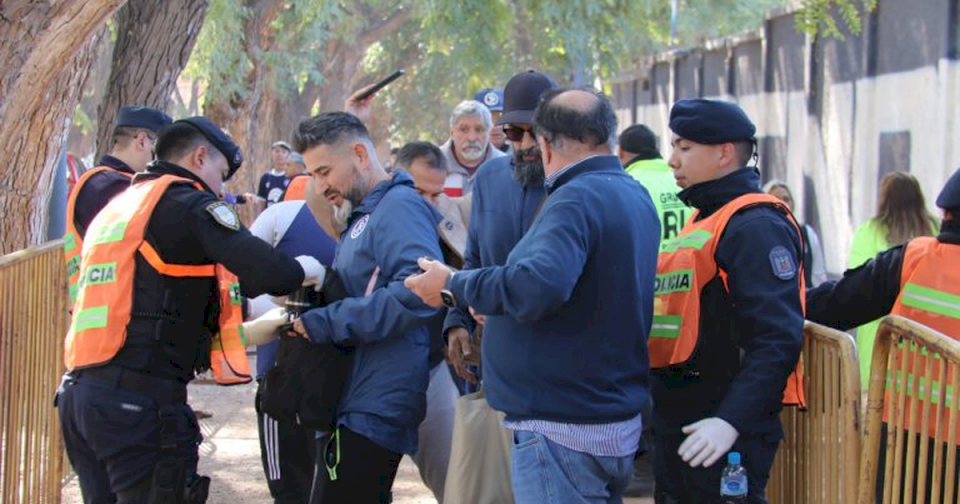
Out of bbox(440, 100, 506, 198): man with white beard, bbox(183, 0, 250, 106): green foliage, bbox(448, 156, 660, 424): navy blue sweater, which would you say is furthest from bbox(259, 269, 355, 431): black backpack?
bbox(183, 0, 250, 106): green foliage

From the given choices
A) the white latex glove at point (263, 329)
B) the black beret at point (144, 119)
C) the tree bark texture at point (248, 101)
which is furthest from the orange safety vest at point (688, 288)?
the tree bark texture at point (248, 101)

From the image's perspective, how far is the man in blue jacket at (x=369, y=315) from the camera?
466cm

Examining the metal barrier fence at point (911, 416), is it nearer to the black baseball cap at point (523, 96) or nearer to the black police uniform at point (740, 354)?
the black police uniform at point (740, 354)

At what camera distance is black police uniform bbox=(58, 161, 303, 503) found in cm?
462

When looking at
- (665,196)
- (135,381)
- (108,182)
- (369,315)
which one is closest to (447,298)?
(369,315)

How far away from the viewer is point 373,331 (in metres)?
4.63

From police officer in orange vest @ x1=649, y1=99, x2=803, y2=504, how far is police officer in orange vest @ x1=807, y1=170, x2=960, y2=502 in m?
0.42

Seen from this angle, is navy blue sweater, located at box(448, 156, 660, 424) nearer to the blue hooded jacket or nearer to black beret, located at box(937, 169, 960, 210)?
the blue hooded jacket

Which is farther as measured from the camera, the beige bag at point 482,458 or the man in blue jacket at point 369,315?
the man in blue jacket at point 369,315

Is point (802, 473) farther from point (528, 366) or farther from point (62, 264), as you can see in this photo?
point (62, 264)

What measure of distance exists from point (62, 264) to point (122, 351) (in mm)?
2434

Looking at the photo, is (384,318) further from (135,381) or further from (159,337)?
(135,381)

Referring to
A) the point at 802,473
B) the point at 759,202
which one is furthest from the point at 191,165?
the point at 802,473

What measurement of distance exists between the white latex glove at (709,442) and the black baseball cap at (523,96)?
143 centimetres
